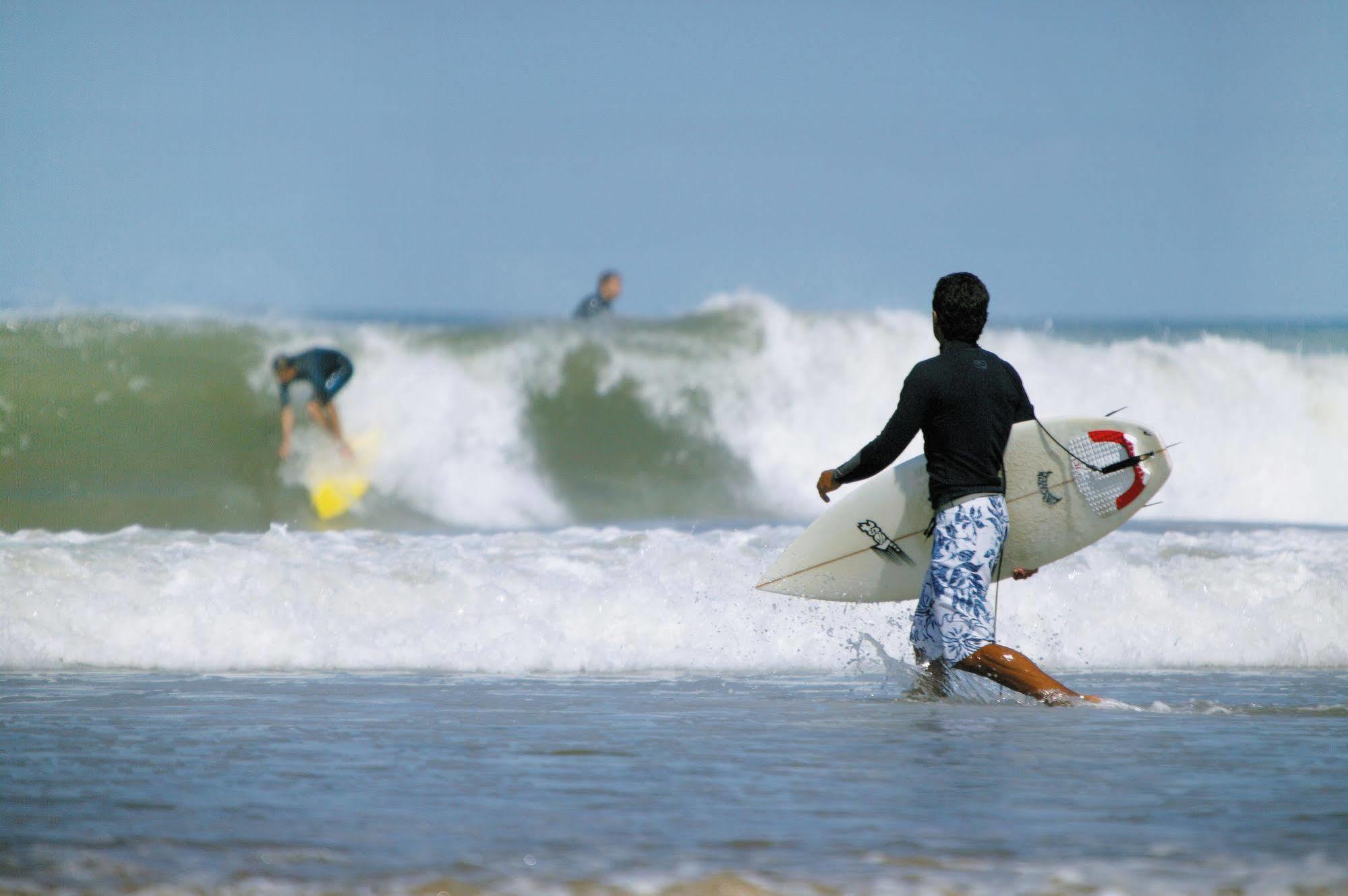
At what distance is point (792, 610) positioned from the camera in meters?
6.84

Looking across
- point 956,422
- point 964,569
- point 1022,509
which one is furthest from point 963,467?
point 1022,509

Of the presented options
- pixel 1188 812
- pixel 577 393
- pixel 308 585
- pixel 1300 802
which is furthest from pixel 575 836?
pixel 577 393

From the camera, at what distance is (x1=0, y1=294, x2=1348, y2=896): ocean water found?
2816 millimetres

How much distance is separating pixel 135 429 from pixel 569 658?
953cm

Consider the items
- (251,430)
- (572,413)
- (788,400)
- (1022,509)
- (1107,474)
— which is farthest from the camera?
(788,400)

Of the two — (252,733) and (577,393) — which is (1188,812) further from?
(577,393)

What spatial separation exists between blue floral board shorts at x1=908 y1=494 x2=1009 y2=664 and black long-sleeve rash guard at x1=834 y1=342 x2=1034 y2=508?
0.06 meters

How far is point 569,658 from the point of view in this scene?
642 centimetres

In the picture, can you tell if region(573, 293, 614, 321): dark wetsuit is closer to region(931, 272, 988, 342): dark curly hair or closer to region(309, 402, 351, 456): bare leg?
region(309, 402, 351, 456): bare leg

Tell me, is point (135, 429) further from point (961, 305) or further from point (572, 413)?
point (961, 305)

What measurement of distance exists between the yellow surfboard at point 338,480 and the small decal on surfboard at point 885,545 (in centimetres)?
931

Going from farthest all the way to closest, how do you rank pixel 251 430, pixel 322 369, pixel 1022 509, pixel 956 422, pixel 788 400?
pixel 788 400, pixel 251 430, pixel 322 369, pixel 1022 509, pixel 956 422

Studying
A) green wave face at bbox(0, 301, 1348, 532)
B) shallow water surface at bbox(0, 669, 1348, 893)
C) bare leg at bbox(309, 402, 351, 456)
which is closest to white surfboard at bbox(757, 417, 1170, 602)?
shallow water surface at bbox(0, 669, 1348, 893)

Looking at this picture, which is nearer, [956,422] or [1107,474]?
[956,422]
